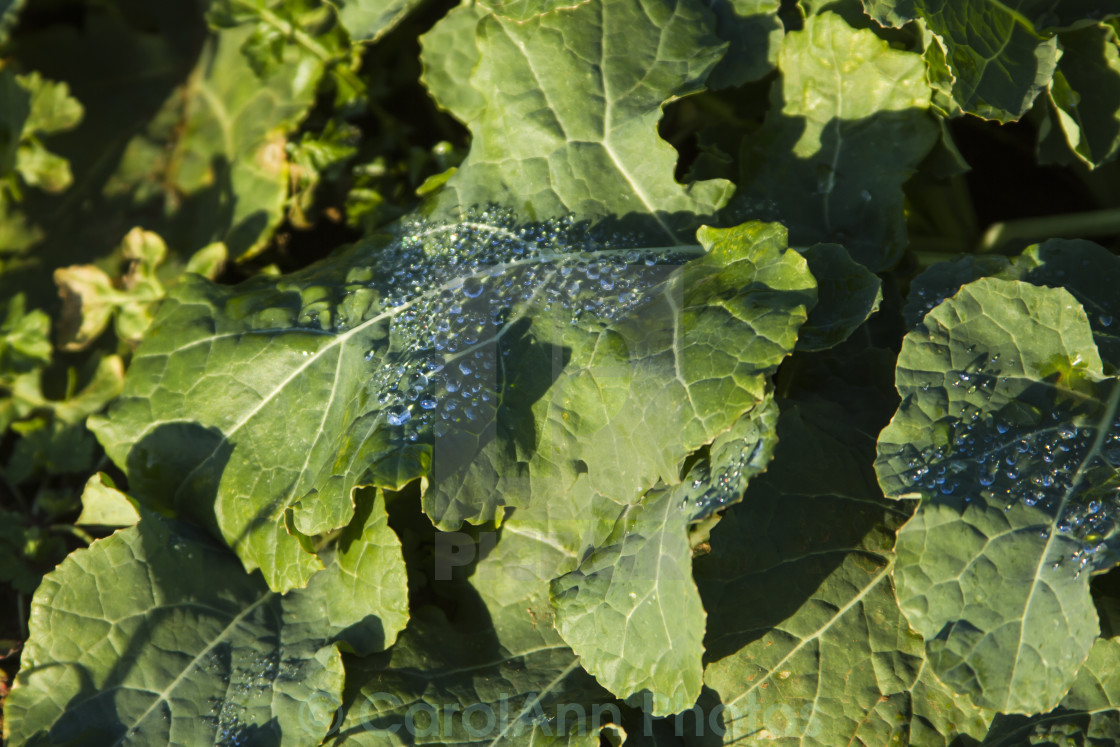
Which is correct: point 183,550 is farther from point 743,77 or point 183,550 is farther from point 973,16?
point 973,16

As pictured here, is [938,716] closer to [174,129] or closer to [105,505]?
[105,505]

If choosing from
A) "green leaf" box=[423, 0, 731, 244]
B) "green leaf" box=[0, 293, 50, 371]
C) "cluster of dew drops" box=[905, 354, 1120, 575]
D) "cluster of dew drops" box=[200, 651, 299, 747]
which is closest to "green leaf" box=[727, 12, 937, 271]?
"green leaf" box=[423, 0, 731, 244]

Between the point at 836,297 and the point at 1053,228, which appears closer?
the point at 836,297

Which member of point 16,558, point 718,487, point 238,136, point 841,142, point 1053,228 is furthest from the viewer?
point 238,136

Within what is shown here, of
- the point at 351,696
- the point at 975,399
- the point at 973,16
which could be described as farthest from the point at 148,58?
the point at 975,399

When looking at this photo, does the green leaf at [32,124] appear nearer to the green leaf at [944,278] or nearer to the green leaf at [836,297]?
the green leaf at [836,297]

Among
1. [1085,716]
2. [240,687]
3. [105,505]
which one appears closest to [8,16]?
[105,505]
